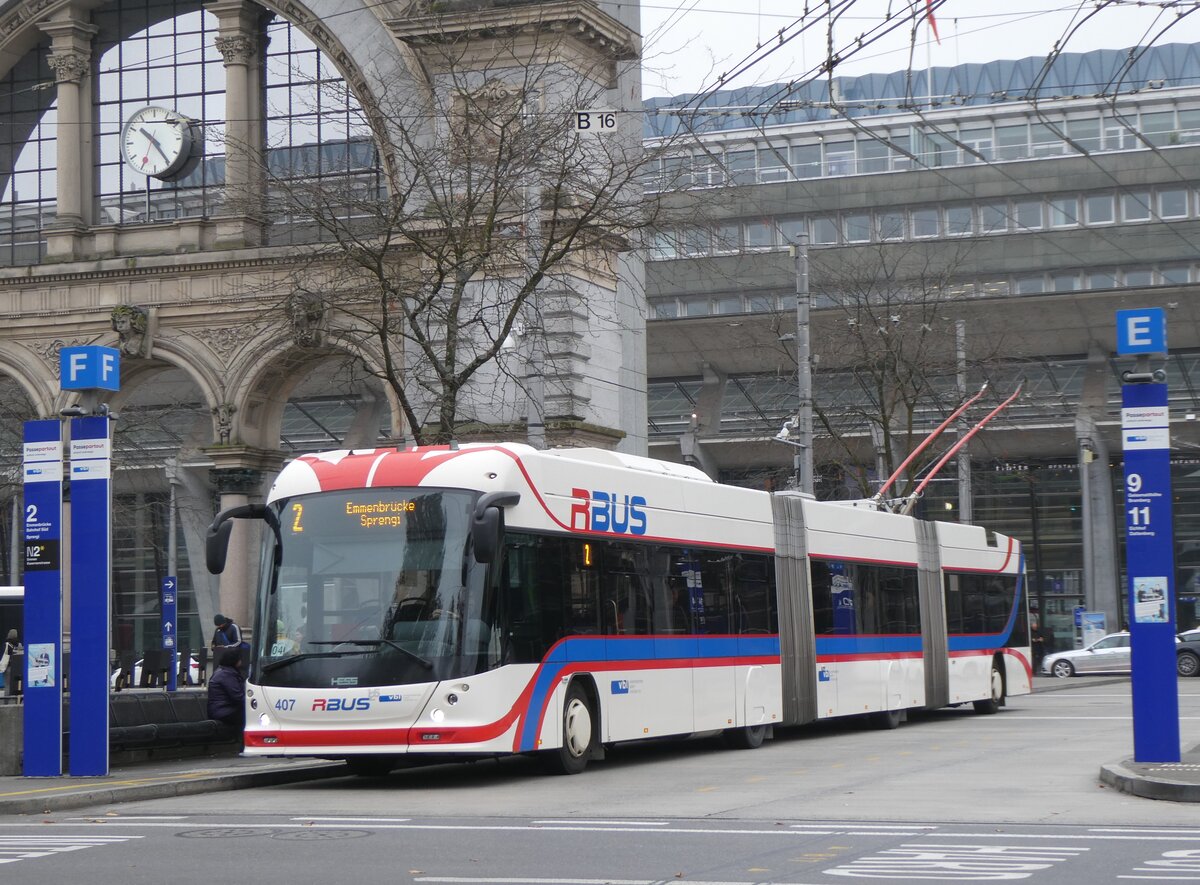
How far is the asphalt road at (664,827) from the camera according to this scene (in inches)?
407

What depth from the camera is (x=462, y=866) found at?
34.8ft

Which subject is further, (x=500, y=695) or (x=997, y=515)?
(x=997, y=515)

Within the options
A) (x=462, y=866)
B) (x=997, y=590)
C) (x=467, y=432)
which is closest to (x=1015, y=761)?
(x=462, y=866)

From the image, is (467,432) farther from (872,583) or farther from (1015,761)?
(1015,761)

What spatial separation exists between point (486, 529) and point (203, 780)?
11.9 feet

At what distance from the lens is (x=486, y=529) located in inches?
623

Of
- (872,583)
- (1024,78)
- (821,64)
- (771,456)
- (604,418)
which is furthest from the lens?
(1024,78)

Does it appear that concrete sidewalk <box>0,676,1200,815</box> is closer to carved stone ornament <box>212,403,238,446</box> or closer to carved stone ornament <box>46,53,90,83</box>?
carved stone ornament <box>212,403,238,446</box>

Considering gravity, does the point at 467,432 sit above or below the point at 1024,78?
below

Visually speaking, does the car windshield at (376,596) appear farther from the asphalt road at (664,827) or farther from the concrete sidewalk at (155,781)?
the concrete sidewalk at (155,781)

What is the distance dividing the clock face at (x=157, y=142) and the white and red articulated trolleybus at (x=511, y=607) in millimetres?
18604

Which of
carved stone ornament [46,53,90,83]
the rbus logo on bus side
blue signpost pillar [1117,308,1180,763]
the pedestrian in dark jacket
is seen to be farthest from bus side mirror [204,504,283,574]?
carved stone ornament [46,53,90,83]

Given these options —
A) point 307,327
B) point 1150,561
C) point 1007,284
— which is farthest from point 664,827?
point 1007,284

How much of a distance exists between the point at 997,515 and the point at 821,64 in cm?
4192
